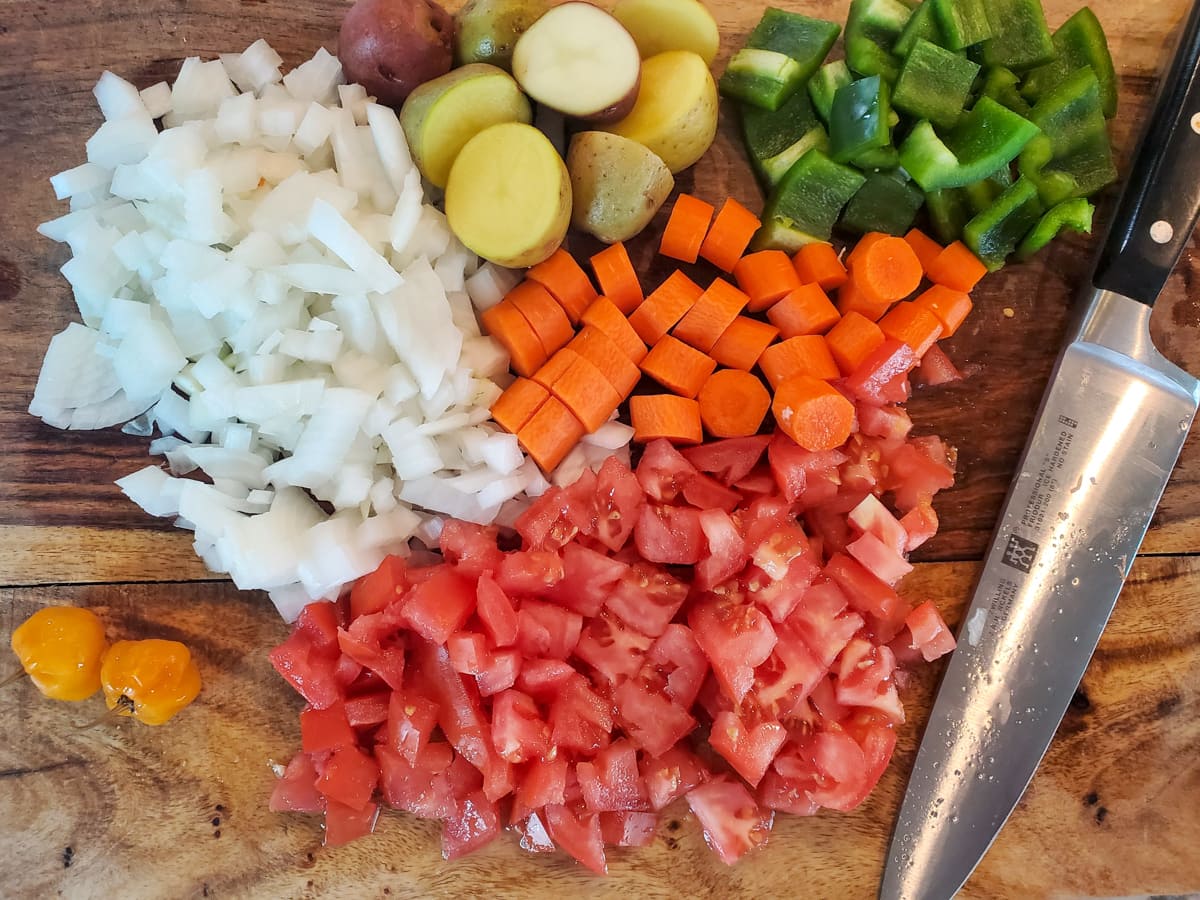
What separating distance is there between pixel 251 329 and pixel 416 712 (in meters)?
0.93

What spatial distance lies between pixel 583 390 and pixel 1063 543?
3.97ft

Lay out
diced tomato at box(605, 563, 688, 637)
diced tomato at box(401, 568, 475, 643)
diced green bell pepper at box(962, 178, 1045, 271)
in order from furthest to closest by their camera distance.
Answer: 1. diced green bell pepper at box(962, 178, 1045, 271)
2. diced tomato at box(605, 563, 688, 637)
3. diced tomato at box(401, 568, 475, 643)

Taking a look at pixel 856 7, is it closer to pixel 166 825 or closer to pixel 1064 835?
pixel 1064 835

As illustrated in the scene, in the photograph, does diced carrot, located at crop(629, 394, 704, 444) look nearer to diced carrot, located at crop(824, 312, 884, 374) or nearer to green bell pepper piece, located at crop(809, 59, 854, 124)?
diced carrot, located at crop(824, 312, 884, 374)

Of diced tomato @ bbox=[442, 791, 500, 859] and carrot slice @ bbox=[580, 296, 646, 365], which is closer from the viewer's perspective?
diced tomato @ bbox=[442, 791, 500, 859]

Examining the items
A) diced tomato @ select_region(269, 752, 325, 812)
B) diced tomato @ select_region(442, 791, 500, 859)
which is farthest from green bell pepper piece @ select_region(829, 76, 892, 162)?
diced tomato @ select_region(269, 752, 325, 812)

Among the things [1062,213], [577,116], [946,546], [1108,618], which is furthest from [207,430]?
[1108,618]

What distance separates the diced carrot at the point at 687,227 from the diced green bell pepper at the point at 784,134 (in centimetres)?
21

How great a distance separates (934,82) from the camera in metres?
2.00

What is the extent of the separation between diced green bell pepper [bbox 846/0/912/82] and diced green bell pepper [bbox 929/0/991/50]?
4.0 inches

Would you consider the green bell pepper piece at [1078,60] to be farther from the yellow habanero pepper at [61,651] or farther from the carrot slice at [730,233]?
the yellow habanero pepper at [61,651]

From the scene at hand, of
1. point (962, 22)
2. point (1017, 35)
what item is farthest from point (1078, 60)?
point (962, 22)

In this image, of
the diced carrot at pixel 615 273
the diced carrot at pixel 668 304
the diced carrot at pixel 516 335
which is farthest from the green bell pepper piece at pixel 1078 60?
the diced carrot at pixel 516 335

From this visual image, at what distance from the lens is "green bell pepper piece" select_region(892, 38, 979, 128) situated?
6.52 feet
